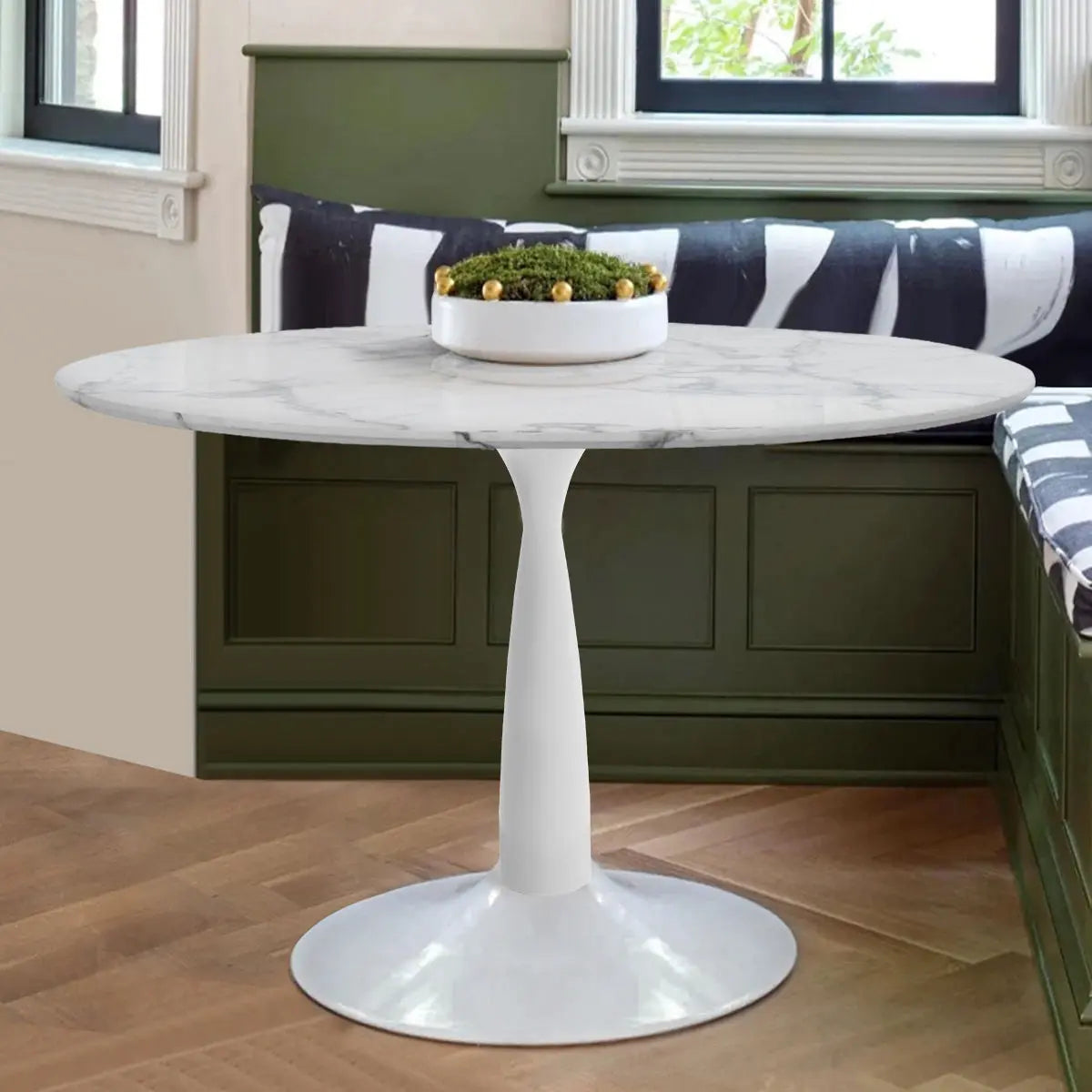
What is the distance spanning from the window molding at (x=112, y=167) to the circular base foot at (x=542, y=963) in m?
1.57

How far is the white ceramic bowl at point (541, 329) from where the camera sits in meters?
2.17

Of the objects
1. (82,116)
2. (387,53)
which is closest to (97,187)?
(82,116)

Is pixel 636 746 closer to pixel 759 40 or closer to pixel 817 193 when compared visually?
pixel 817 193

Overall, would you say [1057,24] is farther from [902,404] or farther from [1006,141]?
[902,404]

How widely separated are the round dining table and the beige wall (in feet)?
3.11

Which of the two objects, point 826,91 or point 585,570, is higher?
point 826,91

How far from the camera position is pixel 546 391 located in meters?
2.03

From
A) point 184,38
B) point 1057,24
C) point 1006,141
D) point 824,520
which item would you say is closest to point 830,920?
point 824,520

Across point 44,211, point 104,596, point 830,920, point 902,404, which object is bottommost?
point 830,920

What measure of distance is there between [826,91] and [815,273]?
0.55m

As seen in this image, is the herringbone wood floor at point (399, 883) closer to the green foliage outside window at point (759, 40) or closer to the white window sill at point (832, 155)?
the white window sill at point (832, 155)

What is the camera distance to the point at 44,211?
369cm

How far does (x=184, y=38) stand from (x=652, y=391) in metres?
1.75

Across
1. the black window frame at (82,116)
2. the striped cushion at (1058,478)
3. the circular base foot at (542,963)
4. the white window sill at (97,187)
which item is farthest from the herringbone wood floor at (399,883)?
the black window frame at (82,116)
